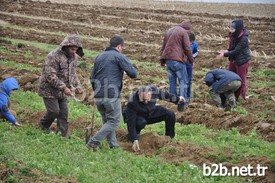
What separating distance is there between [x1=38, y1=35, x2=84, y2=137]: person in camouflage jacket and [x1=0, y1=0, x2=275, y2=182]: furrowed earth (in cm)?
114

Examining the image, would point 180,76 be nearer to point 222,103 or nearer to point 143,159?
point 222,103

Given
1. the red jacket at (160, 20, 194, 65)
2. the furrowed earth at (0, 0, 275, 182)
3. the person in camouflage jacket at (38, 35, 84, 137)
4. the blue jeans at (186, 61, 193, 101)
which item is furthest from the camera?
the blue jeans at (186, 61, 193, 101)

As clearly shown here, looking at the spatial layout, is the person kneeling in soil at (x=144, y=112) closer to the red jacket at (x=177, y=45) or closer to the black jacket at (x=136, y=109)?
the black jacket at (x=136, y=109)

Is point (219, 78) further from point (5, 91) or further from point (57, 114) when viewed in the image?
point (5, 91)

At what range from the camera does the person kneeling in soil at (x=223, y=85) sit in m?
12.6

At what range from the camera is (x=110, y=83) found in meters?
8.99

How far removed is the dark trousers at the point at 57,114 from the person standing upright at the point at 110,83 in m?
0.98

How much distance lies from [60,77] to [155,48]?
13.3m

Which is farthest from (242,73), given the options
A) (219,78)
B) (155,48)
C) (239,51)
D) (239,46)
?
(155,48)

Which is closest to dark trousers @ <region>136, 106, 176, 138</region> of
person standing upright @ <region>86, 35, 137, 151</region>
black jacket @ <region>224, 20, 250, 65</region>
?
person standing upright @ <region>86, 35, 137, 151</region>

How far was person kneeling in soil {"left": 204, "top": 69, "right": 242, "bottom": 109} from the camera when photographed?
12.6m

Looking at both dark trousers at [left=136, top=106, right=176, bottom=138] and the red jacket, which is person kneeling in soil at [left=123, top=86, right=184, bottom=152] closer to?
dark trousers at [left=136, top=106, right=176, bottom=138]

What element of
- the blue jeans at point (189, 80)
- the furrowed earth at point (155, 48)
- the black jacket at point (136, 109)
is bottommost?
the furrowed earth at point (155, 48)

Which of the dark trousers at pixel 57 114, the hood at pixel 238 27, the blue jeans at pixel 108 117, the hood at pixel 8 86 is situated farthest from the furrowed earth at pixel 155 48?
the hood at pixel 238 27
